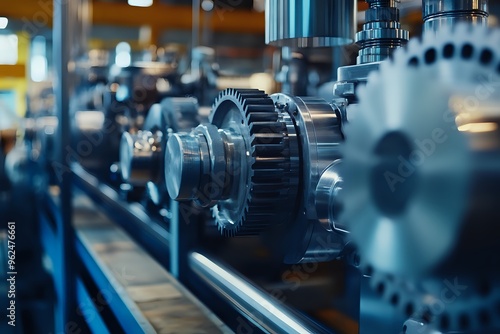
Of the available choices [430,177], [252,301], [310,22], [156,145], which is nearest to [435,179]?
[430,177]

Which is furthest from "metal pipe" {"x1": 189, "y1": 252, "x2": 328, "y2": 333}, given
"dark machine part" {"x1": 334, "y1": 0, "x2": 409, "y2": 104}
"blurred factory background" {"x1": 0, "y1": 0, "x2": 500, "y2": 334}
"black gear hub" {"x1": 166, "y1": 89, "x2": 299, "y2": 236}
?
"dark machine part" {"x1": 334, "y1": 0, "x2": 409, "y2": 104}

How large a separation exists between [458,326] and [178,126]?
0.60m

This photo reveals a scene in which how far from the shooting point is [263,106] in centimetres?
51

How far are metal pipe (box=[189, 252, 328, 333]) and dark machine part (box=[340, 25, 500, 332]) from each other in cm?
27

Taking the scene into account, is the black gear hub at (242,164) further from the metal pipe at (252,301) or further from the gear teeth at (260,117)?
the metal pipe at (252,301)

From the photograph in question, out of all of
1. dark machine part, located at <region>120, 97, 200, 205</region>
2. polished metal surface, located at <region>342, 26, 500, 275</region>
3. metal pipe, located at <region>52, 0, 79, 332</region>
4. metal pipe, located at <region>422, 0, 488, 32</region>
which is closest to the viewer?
polished metal surface, located at <region>342, 26, 500, 275</region>

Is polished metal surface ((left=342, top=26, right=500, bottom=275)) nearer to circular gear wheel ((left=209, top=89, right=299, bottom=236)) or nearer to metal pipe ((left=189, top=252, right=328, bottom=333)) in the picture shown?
circular gear wheel ((left=209, top=89, right=299, bottom=236))

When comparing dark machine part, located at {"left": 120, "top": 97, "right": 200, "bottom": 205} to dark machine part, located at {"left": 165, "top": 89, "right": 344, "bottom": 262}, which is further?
dark machine part, located at {"left": 120, "top": 97, "right": 200, "bottom": 205}

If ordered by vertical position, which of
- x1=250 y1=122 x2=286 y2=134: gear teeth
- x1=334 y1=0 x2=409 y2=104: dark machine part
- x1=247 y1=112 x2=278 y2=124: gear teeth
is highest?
x1=334 y1=0 x2=409 y2=104: dark machine part

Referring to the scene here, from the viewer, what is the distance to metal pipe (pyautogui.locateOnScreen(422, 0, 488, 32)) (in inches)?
16.0

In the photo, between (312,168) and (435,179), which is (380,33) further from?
(435,179)

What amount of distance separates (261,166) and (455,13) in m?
0.19

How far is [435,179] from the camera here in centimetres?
27

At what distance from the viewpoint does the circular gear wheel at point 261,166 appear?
486 millimetres
